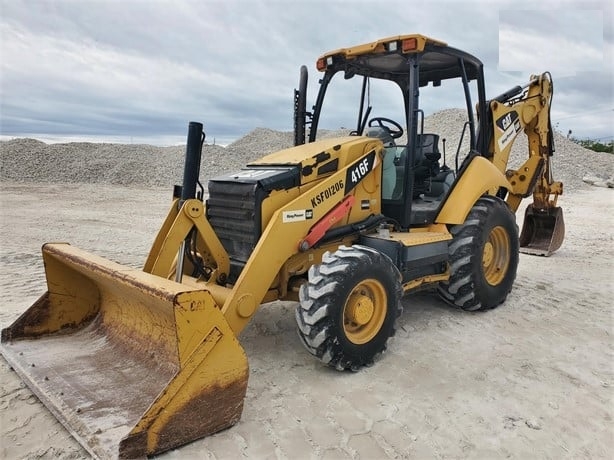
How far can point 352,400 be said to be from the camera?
3469mm

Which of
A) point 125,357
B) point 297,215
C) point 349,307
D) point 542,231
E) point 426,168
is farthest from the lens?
point 542,231

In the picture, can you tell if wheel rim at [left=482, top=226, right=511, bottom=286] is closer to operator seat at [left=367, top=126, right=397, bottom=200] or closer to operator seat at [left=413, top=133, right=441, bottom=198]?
operator seat at [left=413, top=133, right=441, bottom=198]

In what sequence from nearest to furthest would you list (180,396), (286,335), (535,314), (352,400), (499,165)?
(180,396) → (352,400) → (286,335) → (535,314) → (499,165)

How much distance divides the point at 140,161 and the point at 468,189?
20160 millimetres

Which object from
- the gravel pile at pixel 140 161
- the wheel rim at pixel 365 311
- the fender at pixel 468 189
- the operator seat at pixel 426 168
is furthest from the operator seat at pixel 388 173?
the gravel pile at pixel 140 161

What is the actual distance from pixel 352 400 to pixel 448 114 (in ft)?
95.4

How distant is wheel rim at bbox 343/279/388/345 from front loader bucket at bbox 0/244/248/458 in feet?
3.52

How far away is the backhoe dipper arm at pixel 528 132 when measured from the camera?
6023mm

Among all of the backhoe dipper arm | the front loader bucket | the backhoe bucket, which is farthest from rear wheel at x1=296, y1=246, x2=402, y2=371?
the backhoe bucket

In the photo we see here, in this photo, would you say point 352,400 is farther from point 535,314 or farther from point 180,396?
point 535,314

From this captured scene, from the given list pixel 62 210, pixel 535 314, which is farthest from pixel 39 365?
pixel 62 210

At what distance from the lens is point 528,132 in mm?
7320

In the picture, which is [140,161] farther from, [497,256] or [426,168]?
[497,256]

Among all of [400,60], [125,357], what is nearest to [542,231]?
[400,60]
